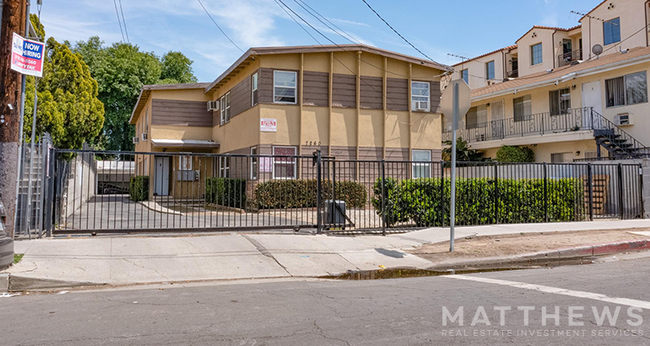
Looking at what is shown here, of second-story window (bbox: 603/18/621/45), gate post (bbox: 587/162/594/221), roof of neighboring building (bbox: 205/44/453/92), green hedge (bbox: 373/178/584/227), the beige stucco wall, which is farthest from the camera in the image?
second-story window (bbox: 603/18/621/45)

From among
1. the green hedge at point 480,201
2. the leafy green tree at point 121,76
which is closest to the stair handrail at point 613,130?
the green hedge at point 480,201

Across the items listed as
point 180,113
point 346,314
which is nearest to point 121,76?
point 180,113

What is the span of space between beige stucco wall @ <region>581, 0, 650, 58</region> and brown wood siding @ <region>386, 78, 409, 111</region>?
1615 cm

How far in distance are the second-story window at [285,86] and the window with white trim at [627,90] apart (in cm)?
1491

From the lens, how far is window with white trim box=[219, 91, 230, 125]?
73.3 feet

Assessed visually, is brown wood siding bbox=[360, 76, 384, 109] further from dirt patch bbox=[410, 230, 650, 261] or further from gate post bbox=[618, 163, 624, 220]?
dirt patch bbox=[410, 230, 650, 261]

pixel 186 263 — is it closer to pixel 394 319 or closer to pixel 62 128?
pixel 394 319

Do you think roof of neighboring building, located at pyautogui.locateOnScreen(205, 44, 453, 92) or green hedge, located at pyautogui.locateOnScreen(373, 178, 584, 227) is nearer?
green hedge, located at pyautogui.locateOnScreen(373, 178, 584, 227)

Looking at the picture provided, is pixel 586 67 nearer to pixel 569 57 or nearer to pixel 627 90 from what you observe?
pixel 627 90

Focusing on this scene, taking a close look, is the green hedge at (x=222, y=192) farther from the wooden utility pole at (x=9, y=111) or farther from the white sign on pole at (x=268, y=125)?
the wooden utility pole at (x=9, y=111)

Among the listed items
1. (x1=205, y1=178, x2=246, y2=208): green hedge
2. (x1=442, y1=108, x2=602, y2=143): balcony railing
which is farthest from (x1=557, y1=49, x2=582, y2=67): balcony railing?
Answer: (x1=205, y1=178, x2=246, y2=208): green hedge

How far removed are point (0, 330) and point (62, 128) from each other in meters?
11.3

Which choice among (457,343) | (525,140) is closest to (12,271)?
(457,343)

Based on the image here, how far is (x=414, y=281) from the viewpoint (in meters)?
7.28
